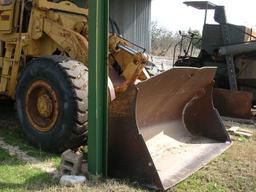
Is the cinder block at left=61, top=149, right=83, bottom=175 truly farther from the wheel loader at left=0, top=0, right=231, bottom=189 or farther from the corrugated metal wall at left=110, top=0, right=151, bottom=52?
the corrugated metal wall at left=110, top=0, right=151, bottom=52

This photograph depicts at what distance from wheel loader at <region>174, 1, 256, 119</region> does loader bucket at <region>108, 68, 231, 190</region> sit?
3008 millimetres

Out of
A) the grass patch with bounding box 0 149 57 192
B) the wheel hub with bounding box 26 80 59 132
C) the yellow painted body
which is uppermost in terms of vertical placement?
the yellow painted body

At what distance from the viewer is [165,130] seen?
5.82 meters

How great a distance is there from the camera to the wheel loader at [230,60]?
9.17 meters

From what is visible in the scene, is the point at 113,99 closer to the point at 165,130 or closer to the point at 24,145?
the point at 165,130

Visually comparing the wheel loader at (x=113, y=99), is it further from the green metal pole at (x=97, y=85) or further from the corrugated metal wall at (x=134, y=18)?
the corrugated metal wall at (x=134, y=18)

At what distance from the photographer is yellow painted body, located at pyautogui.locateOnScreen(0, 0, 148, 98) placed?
6.18 meters

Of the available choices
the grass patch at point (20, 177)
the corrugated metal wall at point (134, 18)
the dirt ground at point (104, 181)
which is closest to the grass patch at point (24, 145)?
the dirt ground at point (104, 181)

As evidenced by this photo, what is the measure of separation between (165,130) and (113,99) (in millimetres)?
1141

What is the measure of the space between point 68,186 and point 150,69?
3.28 meters

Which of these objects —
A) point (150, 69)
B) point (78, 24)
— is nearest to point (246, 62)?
point (150, 69)

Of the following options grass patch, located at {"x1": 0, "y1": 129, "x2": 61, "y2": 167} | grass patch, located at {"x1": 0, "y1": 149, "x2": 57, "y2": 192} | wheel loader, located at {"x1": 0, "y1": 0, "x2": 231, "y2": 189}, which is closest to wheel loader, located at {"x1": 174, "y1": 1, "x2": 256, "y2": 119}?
wheel loader, located at {"x1": 0, "y1": 0, "x2": 231, "y2": 189}

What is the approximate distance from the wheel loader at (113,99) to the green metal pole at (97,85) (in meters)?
0.10

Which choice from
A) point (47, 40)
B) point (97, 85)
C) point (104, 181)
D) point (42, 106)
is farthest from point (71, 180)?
point (47, 40)
